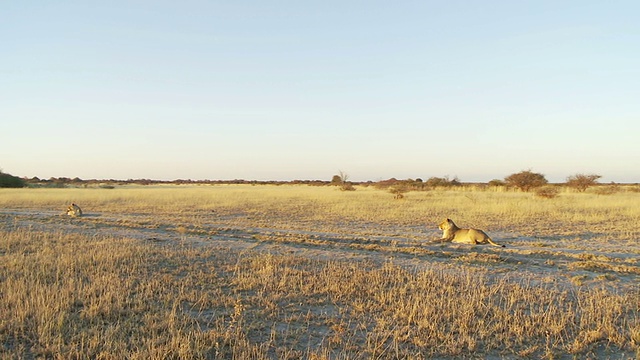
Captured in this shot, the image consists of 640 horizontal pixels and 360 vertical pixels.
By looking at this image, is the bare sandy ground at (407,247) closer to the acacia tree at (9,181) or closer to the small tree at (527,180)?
the small tree at (527,180)

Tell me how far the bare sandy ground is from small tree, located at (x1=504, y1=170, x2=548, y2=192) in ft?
107

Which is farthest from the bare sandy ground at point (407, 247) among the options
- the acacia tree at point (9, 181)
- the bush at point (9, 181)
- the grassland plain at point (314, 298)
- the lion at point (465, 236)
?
the acacia tree at point (9, 181)

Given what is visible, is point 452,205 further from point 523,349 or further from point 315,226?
point 523,349

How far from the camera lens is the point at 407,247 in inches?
476

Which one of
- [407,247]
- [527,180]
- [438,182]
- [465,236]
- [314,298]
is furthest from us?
[438,182]

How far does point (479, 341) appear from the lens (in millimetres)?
5188

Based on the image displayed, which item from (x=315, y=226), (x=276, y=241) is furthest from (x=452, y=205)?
(x=276, y=241)

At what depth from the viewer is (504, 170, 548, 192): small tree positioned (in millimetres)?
43562

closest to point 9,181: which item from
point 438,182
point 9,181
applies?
point 9,181

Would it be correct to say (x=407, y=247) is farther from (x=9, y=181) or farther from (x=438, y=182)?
(x=9, y=181)

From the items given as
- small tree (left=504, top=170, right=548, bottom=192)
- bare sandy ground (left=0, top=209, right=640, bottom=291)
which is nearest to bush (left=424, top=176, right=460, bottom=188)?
small tree (left=504, top=170, right=548, bottom=192)

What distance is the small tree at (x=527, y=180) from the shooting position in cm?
4356

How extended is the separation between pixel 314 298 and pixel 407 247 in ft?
19.2

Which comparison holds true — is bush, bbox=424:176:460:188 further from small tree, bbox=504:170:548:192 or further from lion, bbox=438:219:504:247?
lion, bbox=438:219:504:247
